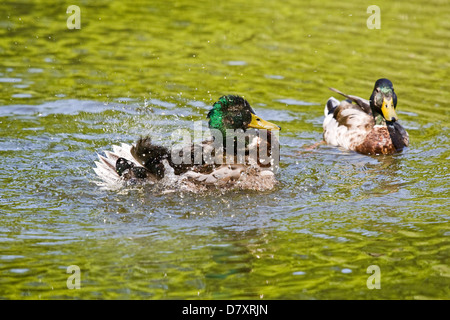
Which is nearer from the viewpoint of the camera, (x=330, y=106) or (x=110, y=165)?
(x=110, y=165)

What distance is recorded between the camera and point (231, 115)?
909cm

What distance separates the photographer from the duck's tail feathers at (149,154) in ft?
28.8

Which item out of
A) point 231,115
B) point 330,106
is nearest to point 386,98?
point 330,106

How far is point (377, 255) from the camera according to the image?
6945mm

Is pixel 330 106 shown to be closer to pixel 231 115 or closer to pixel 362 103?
pixel 362 103

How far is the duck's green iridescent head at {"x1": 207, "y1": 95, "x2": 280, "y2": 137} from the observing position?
909 centimetres

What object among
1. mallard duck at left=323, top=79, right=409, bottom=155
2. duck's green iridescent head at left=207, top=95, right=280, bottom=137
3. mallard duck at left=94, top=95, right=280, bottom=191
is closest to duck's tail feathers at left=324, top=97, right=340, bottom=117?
mallard duck at left=323, top=79, right=409, bottom=155

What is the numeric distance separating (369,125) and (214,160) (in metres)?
3.41

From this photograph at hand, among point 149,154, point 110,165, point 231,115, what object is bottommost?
point 110,165

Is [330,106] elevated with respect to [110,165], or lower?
elevated

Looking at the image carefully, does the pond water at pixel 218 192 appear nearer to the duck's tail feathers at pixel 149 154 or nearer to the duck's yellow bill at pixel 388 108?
the duck's tail feathers at pixel 149 154

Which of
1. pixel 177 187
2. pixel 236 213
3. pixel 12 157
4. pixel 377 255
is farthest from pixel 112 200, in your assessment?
pixel 377 255

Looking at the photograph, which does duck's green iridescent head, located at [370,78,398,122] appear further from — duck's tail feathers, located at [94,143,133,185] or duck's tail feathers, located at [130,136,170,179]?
duck's tail feathers, located at [94,143,133,185]
